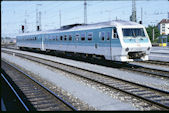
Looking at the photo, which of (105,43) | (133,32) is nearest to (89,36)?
(105,43)

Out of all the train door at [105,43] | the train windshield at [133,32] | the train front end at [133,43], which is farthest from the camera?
the train door at [105,43]

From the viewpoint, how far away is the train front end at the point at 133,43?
14.0 metres

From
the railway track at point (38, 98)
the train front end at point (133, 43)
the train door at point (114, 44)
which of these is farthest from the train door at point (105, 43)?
the railway track at point (38, 98)

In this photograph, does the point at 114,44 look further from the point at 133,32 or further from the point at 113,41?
the point at 133,32

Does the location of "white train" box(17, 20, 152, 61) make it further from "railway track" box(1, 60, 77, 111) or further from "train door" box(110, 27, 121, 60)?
"railway track" box(1, 60, 77, 111)

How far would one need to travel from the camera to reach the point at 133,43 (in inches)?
564

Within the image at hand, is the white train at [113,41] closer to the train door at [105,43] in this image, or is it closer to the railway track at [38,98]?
the train door at [105,43]

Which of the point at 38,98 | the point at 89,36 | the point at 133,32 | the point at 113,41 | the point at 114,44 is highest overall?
the point at 133,32

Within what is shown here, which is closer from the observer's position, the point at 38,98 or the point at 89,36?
the point at 38,98

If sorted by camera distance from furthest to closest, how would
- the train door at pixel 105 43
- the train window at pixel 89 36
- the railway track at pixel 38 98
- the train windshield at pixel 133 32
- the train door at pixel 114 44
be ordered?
the train window at pixel 89 36 < the train door at pixel 105 43 < the train windshield at pixel 133 32 < the train door at pixel 114 44 < the railway track at pixel 38 98

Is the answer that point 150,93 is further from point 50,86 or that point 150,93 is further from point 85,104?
point 50,86

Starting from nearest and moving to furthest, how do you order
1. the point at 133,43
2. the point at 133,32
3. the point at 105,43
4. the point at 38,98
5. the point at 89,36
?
the point at 38,98
the point at 133,43
the point at 133,32
the point at 105,43
the point at 89,36

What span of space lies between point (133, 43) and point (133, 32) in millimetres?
949

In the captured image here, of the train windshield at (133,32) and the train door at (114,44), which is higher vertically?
the train windshield at (133,32)
